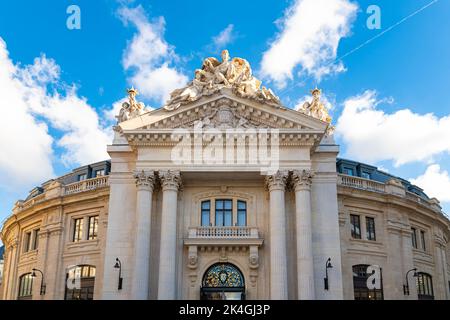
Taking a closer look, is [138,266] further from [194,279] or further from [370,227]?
[370,227]

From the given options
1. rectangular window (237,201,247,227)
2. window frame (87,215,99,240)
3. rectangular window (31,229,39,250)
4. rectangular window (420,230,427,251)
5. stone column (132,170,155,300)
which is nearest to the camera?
stone column (132,170,155,300)

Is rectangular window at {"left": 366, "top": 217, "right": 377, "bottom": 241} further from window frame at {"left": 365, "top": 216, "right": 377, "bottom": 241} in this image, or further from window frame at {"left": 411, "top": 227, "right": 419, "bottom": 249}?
window frame at {"left": 411, "top": 227, "right": 419, "bottom": 249}

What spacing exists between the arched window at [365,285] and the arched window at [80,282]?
21.4 m

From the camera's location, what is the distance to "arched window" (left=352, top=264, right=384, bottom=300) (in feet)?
150

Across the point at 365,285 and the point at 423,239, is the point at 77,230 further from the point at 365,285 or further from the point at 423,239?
the point at 423,239

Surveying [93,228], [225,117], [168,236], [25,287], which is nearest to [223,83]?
[225,117]

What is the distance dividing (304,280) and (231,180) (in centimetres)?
935

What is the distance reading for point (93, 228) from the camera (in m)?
48.5

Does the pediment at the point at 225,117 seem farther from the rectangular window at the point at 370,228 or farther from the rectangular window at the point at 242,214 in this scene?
the rectangular window at the point at 370,228

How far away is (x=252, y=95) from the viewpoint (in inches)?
1674

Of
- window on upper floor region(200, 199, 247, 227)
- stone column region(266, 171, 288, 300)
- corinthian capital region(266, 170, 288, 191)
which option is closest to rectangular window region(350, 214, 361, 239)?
stone column region(266, 171, 288, 300)

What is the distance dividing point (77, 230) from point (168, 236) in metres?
13.4
